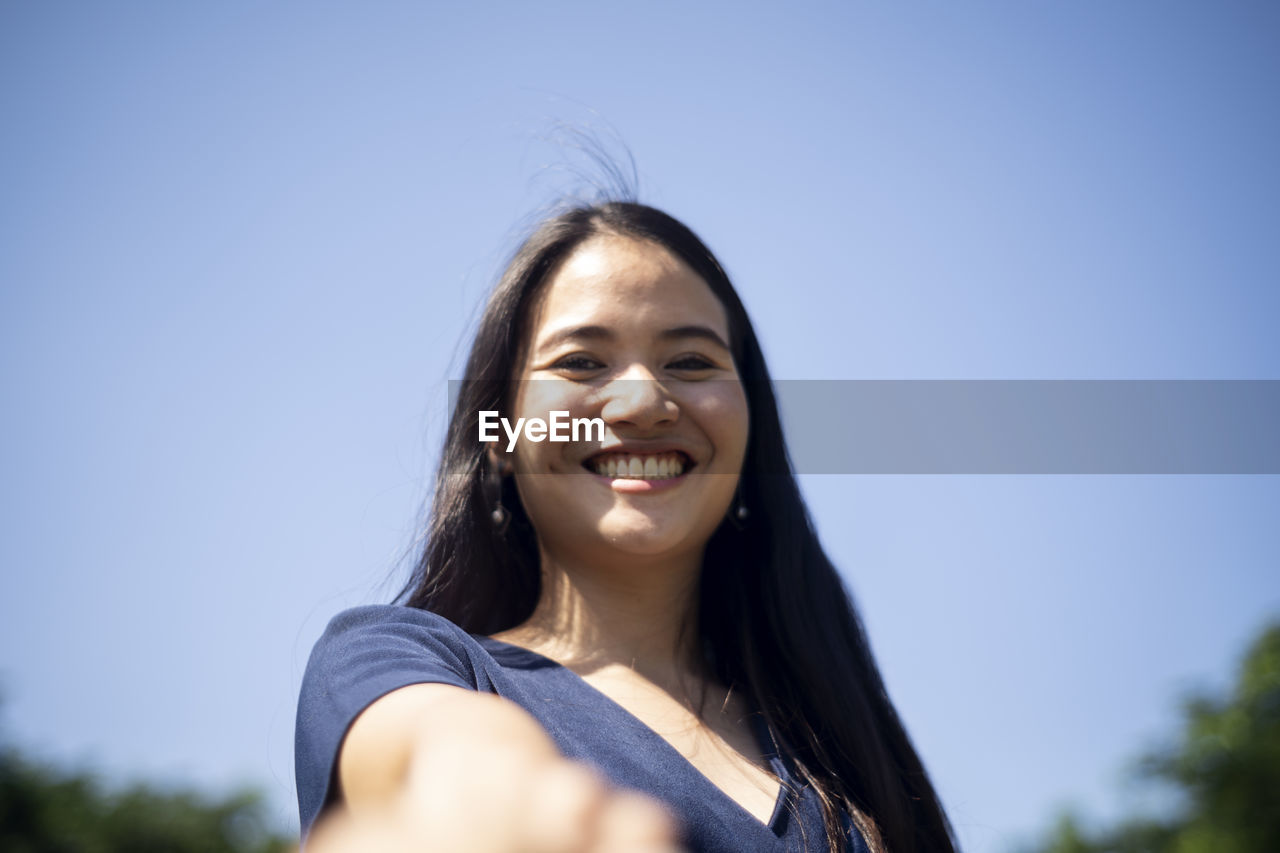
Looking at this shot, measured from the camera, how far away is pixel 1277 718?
27406mm

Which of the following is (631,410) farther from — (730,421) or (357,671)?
(357,671)

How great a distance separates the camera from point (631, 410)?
104 inches

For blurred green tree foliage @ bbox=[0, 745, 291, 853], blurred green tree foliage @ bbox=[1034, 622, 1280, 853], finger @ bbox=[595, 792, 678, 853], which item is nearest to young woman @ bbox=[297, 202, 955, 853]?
finger @ bbox=[595, 792, 678, 853]

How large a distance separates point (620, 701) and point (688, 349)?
2.80 ft

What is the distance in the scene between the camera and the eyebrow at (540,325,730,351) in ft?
8.80

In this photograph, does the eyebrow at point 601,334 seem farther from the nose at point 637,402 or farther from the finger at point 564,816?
the finger at point 564,816

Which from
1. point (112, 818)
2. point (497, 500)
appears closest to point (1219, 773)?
point (112, 818)

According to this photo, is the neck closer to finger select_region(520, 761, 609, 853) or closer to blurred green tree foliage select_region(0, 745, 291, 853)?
finger select_region(520, 761, 609, 853)

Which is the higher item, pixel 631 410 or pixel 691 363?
pixel 691 363

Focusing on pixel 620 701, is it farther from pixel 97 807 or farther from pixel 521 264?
pixel 97 807

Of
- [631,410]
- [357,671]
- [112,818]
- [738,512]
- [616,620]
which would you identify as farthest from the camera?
[112,818]

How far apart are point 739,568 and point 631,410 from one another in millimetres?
670

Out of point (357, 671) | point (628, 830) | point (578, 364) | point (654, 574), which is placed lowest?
point (628, 830)

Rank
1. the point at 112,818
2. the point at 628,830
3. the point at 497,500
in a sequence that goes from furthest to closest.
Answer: the point at 112,818 < the point at 497,500 < the point at 628,830
